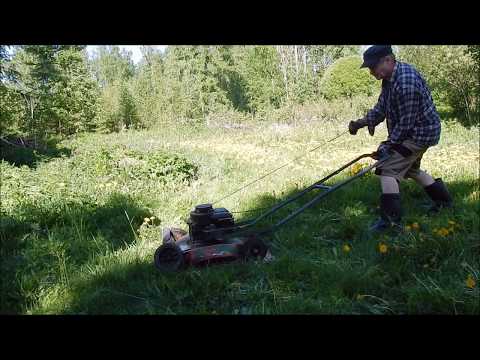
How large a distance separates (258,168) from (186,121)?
1539 cm

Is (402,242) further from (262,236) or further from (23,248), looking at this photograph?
(23,248)

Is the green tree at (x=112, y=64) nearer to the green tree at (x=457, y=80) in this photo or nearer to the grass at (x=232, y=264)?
the green tree at (x=457, y=80)

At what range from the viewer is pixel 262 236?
4.25 metres

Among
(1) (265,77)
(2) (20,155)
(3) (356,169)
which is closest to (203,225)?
(3) (356,169)

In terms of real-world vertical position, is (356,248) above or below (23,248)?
below

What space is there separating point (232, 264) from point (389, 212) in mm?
1701

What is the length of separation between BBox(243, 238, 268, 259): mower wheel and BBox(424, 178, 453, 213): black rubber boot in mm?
2101

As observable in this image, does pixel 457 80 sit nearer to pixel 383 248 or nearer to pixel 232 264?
pixel 383 248

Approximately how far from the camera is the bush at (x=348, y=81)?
21.6m

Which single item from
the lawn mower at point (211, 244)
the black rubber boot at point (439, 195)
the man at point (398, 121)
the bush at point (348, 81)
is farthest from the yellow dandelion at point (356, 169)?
the bush at point (348, 81)

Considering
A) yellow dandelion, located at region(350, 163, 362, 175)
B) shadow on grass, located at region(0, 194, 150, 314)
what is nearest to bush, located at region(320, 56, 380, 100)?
yellow dandelion, located at region(350, 163, 362, 175)

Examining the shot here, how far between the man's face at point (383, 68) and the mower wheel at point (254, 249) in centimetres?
202

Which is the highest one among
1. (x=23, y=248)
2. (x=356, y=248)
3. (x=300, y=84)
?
(x=300, y=84)

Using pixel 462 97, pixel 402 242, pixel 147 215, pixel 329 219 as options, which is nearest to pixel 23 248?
pixel 147 215
